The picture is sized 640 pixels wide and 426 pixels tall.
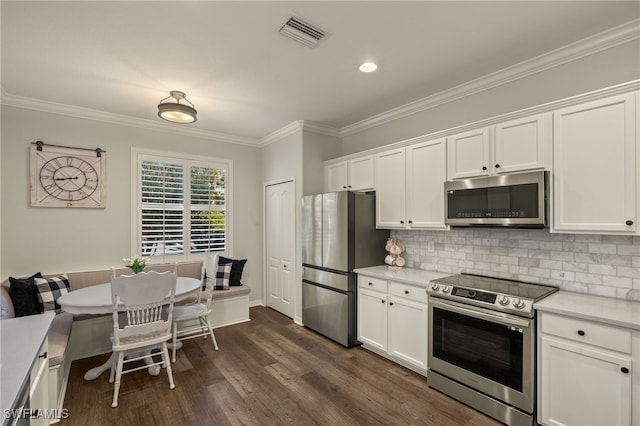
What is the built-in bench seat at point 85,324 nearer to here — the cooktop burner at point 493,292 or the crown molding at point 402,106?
the crown molding at point 402,106

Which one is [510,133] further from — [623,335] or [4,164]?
[4,164]

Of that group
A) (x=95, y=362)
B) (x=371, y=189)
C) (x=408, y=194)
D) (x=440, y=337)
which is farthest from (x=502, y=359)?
(x=95, y=362)

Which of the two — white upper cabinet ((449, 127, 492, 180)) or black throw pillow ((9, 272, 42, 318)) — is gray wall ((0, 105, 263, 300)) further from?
white upper cabinet ((449, 127, 492, 180))

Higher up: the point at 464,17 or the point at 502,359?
the point at 464,17

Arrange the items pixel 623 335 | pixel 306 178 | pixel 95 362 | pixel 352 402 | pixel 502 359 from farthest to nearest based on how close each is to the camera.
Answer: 1. pixel 306 178
2. pixel 95 362
3. pixel 352 402
4. pixel 502 359
5. pixel 623 335

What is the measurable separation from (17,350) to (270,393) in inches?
71.1

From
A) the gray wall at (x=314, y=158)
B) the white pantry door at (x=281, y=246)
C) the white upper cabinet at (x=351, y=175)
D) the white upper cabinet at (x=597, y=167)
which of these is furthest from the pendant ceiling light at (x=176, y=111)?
the white upper cabinet at (x=597, y=167)

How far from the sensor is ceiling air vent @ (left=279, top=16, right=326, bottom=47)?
2145 mm

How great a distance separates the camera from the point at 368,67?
9.02ft

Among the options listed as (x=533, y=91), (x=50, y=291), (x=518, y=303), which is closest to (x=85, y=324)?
(x=50, y=291)

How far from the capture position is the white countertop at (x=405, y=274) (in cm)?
289

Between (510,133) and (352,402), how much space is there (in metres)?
2.51

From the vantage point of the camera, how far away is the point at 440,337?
8.54 ft

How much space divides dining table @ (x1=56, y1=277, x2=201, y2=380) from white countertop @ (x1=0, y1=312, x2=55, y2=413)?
2.46 ft
